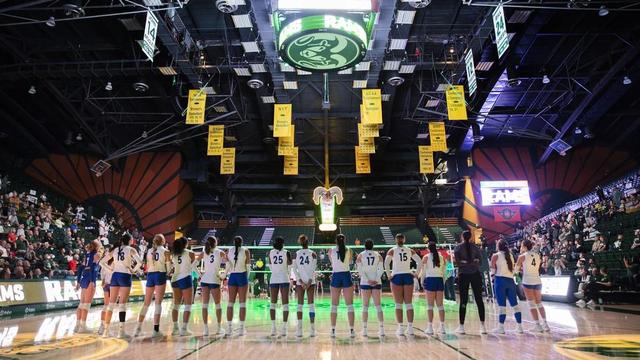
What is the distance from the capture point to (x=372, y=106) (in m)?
15.4

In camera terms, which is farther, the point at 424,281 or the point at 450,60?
the point at 450,60

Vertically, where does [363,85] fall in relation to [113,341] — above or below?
above

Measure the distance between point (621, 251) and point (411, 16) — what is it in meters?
12.1

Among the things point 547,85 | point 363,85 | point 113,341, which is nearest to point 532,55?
point 547,85

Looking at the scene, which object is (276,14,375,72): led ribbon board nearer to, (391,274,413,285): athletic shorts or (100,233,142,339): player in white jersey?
(391,274,413,285): athletic shorts

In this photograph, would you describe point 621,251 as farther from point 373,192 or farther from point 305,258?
point 373,192

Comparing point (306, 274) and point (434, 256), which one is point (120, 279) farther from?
point (434, 256)

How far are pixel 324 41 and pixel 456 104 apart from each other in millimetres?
7000

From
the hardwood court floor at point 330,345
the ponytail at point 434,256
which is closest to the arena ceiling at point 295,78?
the ponytail at point 434,256

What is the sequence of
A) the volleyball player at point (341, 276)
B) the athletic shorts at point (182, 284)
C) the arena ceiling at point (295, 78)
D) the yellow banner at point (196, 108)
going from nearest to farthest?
the volleyball player at point (341, 276) → the athletic shorts at point (182, 284) → the arena ceiling at point (295, 78) → the yellow banner at point (196, 108)

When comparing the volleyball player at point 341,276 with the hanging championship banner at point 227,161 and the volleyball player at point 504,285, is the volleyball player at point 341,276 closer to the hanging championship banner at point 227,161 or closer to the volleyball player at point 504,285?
the volleyball player at point 504,285

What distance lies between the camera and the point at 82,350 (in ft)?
21.3

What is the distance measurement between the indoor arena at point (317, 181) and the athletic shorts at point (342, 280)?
7cm

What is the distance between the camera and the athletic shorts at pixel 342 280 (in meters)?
7.79
